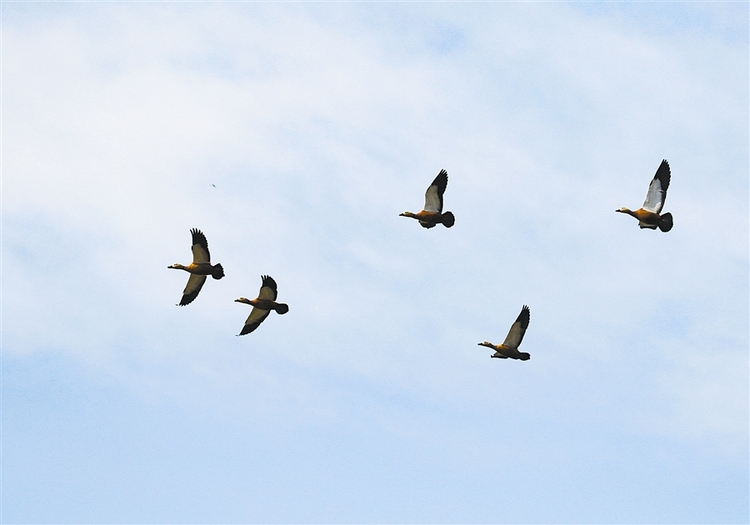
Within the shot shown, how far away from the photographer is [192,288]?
65.6m

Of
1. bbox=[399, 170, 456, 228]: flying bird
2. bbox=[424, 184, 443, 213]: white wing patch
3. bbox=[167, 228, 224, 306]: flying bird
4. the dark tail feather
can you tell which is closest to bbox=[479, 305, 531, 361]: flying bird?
bbox=[399, 170, 456, 228]: flying bird

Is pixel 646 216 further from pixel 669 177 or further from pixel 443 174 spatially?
pixel 443 174

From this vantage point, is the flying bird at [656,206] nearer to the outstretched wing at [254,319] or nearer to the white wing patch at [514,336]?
the white wing patch at [514,336]

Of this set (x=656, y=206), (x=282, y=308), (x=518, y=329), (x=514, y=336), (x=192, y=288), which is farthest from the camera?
(x=192, y=288)

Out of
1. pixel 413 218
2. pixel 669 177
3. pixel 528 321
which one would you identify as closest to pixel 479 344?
pixel 528 321

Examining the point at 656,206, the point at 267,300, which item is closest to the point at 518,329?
the point at 656,206

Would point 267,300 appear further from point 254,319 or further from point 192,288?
point 192,288

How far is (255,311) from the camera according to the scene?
6638cm

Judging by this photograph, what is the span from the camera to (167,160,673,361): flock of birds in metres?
61.6

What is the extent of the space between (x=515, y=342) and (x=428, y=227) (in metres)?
6.61

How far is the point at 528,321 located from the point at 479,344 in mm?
2443

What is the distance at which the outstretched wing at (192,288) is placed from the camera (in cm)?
6525

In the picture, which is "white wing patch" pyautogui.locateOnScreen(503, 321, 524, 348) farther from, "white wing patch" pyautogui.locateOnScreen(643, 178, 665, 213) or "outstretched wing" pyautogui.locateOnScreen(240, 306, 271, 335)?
"outstretched wing" pyautogui.locateOnScreen(240, 306, 271, 335)

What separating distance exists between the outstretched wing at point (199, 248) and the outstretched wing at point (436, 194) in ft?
33.6
